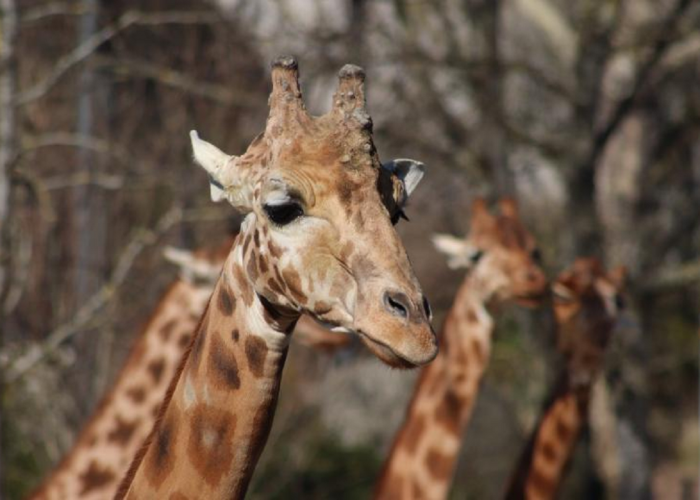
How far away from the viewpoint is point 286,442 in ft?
38.6

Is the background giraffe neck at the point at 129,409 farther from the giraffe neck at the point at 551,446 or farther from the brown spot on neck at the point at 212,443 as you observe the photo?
the brown spot on neck at the point at 212,443

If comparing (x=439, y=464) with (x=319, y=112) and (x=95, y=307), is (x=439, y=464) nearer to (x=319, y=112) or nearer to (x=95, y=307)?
(x=95, y=307)

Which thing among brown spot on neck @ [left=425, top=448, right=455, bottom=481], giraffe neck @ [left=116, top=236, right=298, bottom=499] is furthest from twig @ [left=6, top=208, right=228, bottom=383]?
giraffe neck @ [left=116, top=236, right=298, bottom=499]

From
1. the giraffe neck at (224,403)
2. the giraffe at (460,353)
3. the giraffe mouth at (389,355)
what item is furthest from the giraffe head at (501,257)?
the giraffe mouth at (389,355)

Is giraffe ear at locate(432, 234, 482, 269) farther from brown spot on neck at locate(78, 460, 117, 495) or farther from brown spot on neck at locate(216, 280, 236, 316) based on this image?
brown spot on neck at locate(216, 280, 236, 316)

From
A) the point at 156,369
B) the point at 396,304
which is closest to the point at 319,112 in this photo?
the point at 156,369

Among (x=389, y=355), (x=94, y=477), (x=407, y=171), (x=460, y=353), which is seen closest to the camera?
(x=389, y=355)

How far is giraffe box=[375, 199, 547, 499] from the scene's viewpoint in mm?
6414

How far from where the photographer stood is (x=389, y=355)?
131 inches

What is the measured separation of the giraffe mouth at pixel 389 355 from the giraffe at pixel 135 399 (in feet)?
8.28

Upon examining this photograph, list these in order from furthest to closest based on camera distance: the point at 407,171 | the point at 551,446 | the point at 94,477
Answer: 1. the point at 551,446
2. the point at 94,477
3. the point at 407,171

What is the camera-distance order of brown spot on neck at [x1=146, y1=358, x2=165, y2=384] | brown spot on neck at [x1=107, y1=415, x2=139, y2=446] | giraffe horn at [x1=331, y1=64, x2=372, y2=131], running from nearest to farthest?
giraffe horn at [x1=331, y1=64, x2=372, y2=131] → brown spot on neck at [x1=107, y1=415, x2=139, y2=446] → brown spot on neck at [x1=146, y1=358, x2=165, y2=384]

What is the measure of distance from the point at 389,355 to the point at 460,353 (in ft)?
12.2

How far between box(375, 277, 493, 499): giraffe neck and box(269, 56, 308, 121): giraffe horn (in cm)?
302
